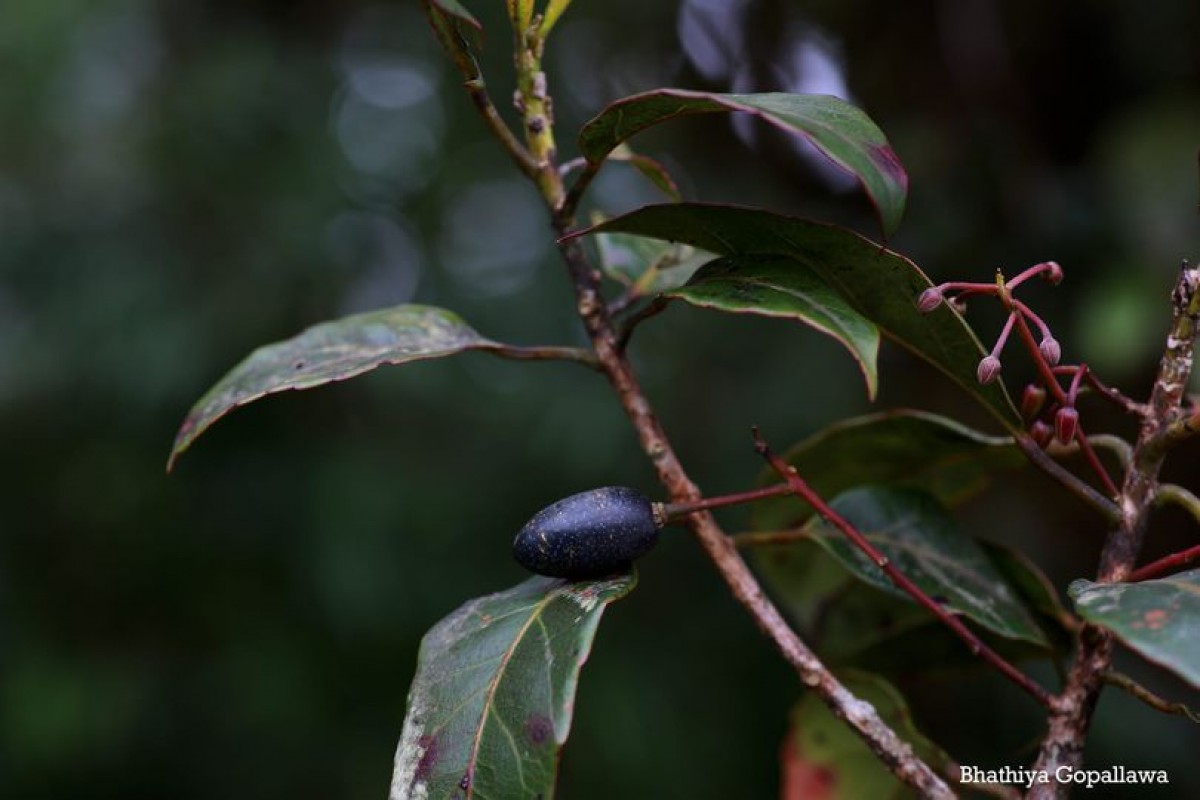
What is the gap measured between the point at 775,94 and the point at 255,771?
1.81 m

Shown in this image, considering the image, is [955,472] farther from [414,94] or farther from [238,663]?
[414,94]

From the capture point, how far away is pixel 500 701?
51cm

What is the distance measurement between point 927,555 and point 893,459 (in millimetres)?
82

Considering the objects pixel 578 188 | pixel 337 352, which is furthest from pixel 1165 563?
pixel 337 352

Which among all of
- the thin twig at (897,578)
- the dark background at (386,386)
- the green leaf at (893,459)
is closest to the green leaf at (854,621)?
the green leaf at (893,459)

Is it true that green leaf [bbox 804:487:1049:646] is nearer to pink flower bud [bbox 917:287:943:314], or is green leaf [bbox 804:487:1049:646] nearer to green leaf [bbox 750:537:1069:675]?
green leaf [bbox 750:537:1069:675]

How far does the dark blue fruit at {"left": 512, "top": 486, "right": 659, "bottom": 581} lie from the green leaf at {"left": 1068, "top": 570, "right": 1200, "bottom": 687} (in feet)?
0.65

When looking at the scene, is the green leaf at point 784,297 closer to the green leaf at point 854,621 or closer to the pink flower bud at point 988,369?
the pink flower bud at point 988,369

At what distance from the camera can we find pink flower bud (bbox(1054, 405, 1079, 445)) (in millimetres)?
521

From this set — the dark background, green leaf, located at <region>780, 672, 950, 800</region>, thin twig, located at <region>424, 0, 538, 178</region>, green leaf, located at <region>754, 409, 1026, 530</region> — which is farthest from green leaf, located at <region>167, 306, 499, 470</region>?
the dark background

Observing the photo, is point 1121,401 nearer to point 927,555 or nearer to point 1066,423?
point 1066,423

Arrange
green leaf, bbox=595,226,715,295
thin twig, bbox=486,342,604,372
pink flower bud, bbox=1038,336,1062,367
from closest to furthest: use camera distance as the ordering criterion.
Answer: pink flower bud, bbox=1038,336,1062,367 → thin twig, bbox=486,342,604,372 → green leaf, bbox=595,226,715,295

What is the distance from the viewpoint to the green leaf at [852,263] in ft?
1.77

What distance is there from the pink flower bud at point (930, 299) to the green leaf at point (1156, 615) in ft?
0.46
